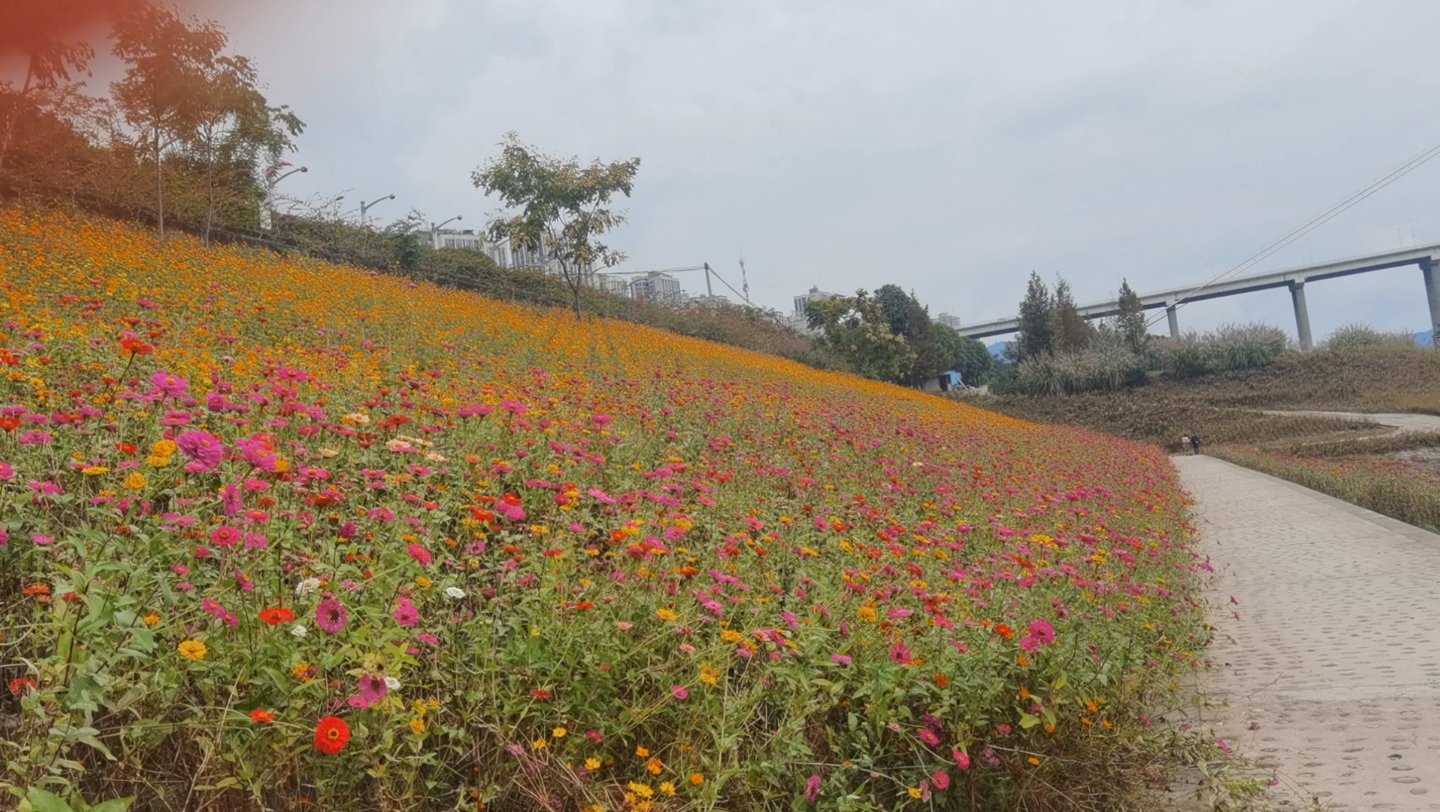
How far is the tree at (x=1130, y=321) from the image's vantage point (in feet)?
139

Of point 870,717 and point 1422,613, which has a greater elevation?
point 870,717

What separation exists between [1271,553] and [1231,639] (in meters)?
4.01

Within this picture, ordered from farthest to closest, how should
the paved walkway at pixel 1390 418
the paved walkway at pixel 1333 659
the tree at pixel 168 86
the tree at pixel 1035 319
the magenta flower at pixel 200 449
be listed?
the tree at pixel 1035 319 → the paved walkway at pixel 1390 418 → the tree at pixel 168 86 → the paved walkway at pixel 1333 659 → the magenta flower at pixel 200 449

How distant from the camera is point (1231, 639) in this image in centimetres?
472

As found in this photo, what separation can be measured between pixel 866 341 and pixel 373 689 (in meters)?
31.6

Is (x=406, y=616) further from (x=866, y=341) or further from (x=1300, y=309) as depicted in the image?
(x=1300, y=309)

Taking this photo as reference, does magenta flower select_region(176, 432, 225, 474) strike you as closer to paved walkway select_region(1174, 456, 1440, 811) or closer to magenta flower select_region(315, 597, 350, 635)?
magenta flower select_region(315, 597, 350, 635)

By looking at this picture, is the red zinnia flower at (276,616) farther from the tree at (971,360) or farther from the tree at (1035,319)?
the tree at (971,360)

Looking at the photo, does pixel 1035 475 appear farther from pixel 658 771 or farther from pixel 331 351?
pixel 658 771

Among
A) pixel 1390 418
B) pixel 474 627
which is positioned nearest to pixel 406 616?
pixel 474 627

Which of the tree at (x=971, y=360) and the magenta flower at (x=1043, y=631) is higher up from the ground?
the tree at (x=971, y=360)

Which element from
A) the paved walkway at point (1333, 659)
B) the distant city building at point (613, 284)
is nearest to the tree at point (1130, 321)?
the distant city building at point (613, 284)

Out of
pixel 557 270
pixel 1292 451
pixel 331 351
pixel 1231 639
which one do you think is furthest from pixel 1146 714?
pixel 557 270

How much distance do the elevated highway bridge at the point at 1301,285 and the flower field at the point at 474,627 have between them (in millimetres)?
50827
